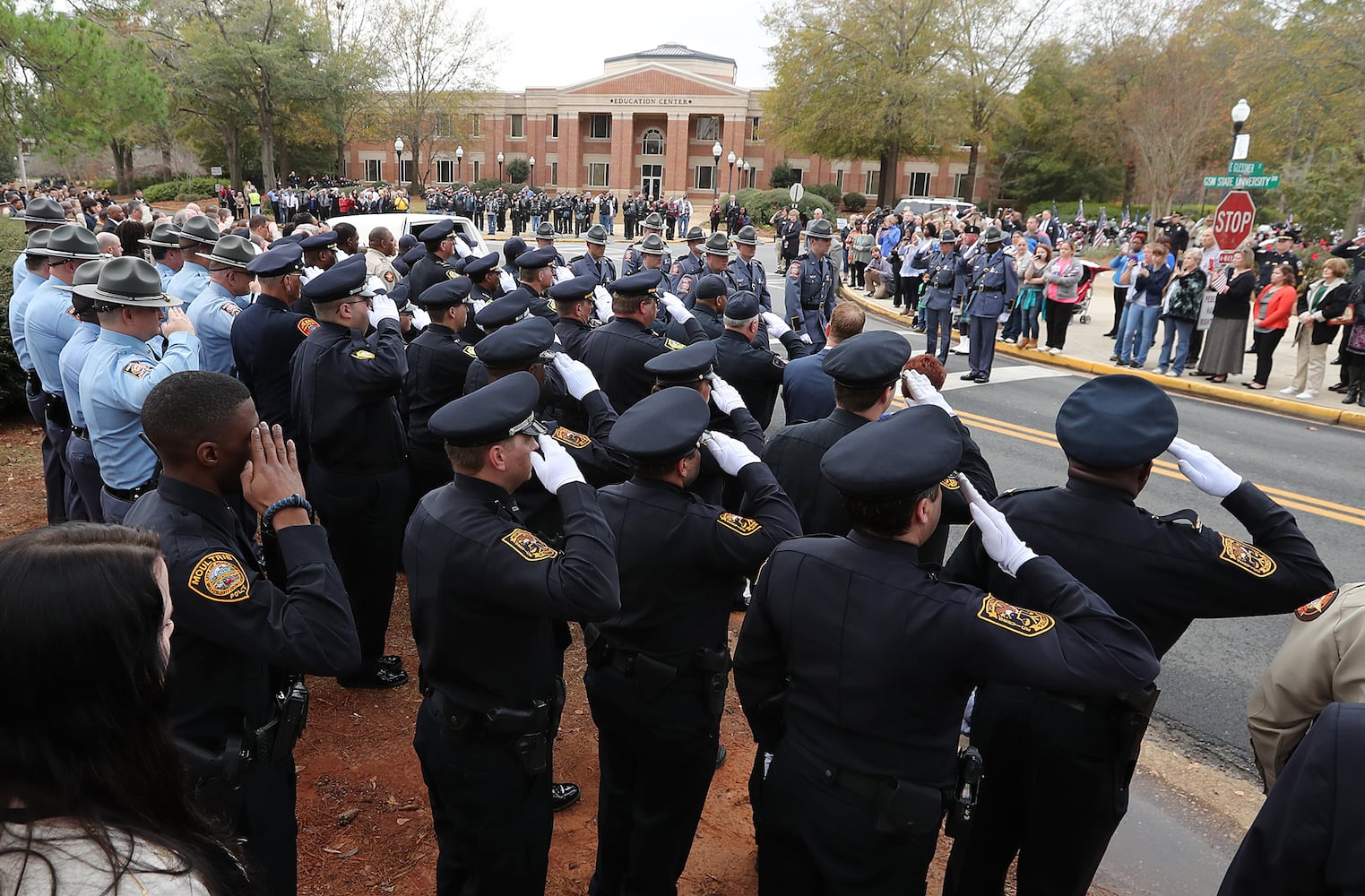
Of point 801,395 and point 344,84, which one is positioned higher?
point 344,84

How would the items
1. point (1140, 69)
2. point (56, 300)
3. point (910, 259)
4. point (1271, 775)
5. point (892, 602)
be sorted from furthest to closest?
point (1140, 69), point (910, 259), point (56, 300), point (1271, 775), point (892, 602)

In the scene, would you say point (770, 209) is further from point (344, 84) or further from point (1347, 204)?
point (1347, 204)

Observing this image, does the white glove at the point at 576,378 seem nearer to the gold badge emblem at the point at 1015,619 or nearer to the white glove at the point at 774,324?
the gold badge emblem at the point at 1015,619

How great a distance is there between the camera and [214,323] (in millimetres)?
6102

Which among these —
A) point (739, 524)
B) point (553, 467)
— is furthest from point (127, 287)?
point (739, 524)

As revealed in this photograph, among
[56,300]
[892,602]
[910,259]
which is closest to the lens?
[892,602]

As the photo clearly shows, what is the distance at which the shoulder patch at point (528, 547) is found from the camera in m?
2.75

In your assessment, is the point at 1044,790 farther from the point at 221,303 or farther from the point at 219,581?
the point at 221,303

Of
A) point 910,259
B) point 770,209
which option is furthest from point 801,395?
point 770,209

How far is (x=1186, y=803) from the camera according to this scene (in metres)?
4.22

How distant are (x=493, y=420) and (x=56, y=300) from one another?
4.55 m

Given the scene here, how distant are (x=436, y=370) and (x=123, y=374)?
6.26 ft

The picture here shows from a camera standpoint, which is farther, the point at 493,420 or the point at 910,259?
the point at 910,259

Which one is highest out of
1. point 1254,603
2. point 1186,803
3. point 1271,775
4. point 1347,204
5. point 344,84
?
point 344,84
